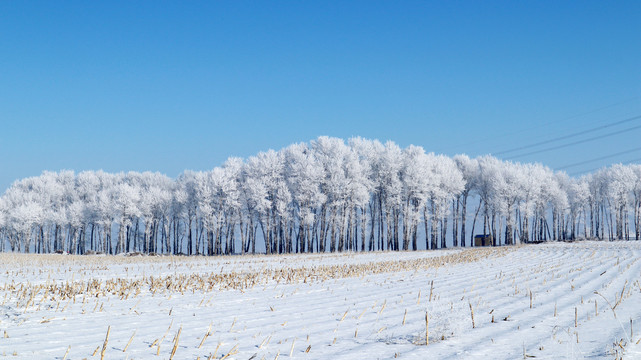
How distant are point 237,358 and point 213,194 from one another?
179ft

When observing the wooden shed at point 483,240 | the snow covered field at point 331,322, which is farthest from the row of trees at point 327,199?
the snow covered field at point 331,322

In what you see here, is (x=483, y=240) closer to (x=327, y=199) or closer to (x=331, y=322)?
(x=327, y=199)

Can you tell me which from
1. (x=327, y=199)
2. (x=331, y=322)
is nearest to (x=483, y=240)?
(x=327, y=199)

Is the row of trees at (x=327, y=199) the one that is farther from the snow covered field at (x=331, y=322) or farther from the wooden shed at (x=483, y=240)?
the snow covered field at (x=331, y=322)

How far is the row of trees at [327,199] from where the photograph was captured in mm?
52500

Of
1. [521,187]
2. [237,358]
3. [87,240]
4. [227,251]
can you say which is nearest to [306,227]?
[227,251]

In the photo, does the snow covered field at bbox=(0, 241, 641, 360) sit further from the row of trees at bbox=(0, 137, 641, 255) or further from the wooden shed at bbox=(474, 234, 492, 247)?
the wooden shed at bbox=(474, 234, 492, 247)

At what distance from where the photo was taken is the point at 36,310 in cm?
820

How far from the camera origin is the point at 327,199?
172 ft

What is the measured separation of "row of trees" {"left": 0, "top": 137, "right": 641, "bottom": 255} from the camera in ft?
172

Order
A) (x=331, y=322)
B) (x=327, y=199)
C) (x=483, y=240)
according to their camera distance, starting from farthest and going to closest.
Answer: (x=483, y=240) → (x=327, y=199) → (x=331, y=322)

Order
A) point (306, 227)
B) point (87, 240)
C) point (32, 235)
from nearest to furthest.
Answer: point (306, 227)
point (32, 235)
point (87, 240)

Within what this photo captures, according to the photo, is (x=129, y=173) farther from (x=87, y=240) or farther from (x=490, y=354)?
(x=490, y=354)

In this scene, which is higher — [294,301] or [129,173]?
[129,173]
